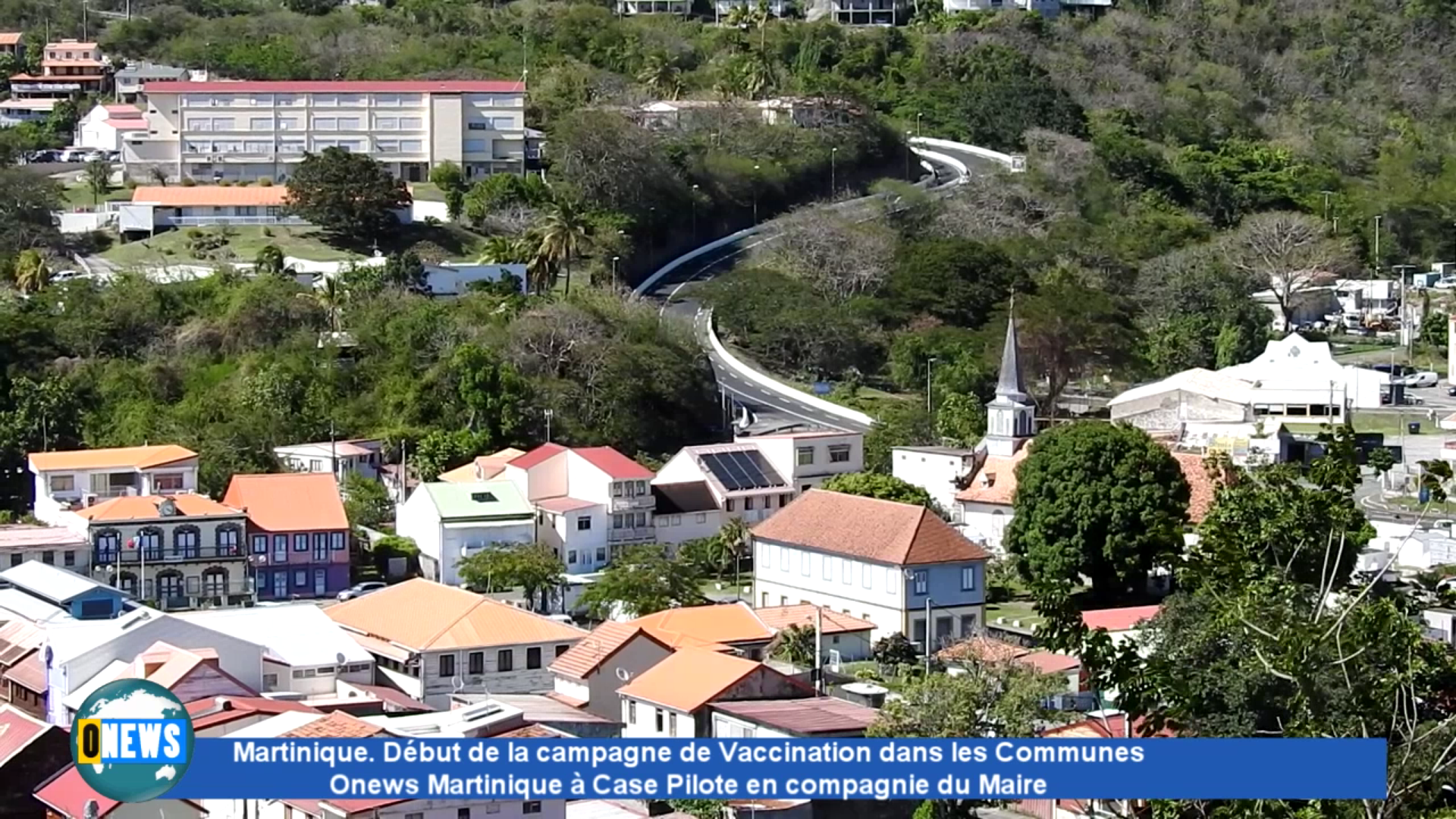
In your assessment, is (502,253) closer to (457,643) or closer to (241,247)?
(241,247)

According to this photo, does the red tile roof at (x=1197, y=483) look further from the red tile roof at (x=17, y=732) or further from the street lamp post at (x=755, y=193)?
the street lamp post at (x=755, y=193)

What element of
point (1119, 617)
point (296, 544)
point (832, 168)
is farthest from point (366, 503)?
point (832, 168)

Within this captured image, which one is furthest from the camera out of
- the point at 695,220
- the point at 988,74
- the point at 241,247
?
the point at 988,74

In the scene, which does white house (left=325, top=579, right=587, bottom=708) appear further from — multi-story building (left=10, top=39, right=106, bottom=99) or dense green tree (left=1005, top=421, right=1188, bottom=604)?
multi-story building (left=10, top=39, right=106, bottom=99)

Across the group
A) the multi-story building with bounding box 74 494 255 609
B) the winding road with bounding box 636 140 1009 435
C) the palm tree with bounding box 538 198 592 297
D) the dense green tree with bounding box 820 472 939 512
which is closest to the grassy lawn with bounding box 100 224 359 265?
the palm tree with bounding box 538 198 592 297

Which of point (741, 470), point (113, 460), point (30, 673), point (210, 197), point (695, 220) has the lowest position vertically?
point (741, 470)

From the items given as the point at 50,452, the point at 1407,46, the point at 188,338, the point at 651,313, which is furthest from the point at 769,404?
the point at 1407,46

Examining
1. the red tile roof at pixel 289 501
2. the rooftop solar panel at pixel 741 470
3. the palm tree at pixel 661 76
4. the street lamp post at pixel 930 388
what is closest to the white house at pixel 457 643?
the red tile roof at pixel 289 501
